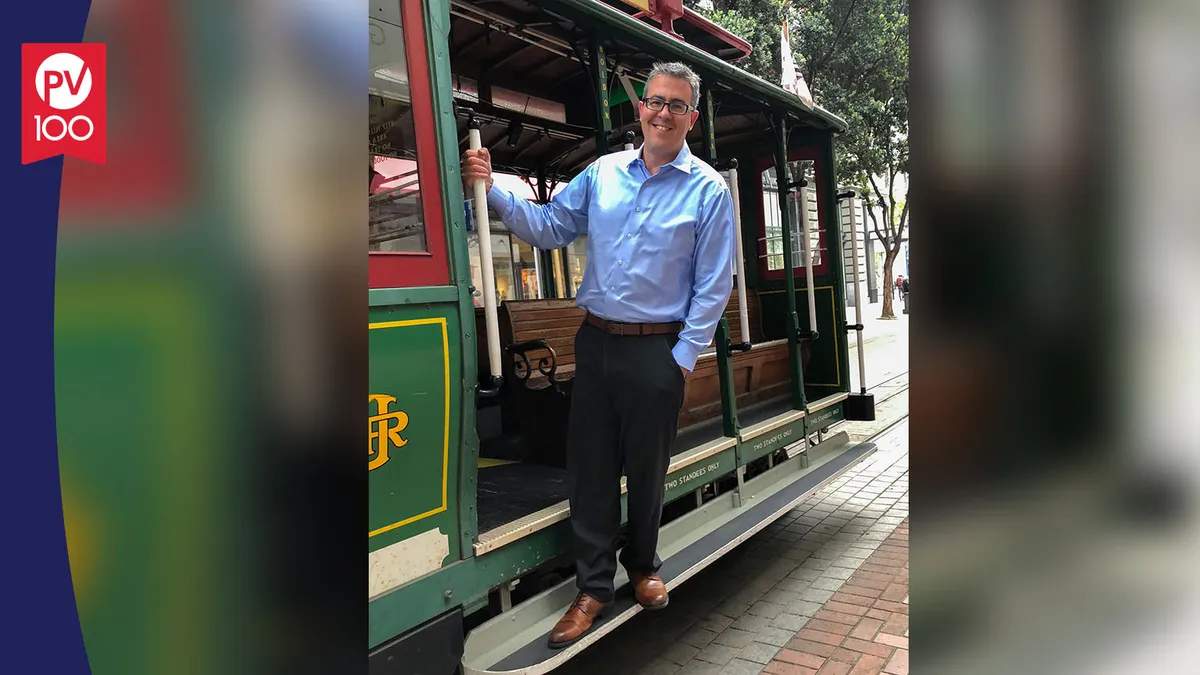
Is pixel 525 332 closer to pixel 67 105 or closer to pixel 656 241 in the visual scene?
pixel 656 241

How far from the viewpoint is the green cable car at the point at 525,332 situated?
2203mm

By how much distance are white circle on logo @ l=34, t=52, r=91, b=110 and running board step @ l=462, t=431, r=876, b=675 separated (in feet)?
7.29

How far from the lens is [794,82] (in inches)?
192

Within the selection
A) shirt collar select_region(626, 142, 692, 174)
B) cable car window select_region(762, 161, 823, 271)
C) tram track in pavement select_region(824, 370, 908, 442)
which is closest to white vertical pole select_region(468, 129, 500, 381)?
shirt collar select_region(626, 142, 692, 174)

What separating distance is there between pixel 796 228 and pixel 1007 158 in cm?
528

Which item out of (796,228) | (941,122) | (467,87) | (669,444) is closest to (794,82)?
(796,228)

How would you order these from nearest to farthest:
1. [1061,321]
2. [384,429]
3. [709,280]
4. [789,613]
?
[1061,321] < [384,429] < [709,280] < [789,613]

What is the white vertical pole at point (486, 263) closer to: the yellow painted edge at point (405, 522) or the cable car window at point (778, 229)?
the yellow painted edge at point (405, 522)

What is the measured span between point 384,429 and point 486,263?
655 mm

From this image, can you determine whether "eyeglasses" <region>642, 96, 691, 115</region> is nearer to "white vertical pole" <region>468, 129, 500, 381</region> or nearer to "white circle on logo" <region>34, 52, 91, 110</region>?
"white vertical pole" <region>468, 129, 500, 381</region>

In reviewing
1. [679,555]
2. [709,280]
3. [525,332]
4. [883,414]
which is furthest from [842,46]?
[679,555]

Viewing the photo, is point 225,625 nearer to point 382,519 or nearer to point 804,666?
point 382,519

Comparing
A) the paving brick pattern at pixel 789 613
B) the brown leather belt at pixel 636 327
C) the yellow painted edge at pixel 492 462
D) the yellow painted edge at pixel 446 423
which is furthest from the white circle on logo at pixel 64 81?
the yellow painted edge at pixel 492 462

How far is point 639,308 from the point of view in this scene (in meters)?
2.72
